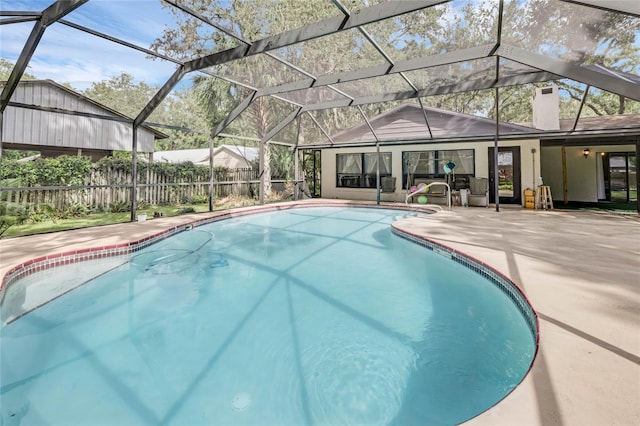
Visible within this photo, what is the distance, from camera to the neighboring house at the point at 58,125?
24.8 feet

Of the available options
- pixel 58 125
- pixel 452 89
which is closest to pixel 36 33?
pixel 58 125

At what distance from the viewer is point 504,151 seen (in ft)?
36.1

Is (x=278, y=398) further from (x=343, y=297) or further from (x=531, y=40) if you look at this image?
(x=531, y=40)

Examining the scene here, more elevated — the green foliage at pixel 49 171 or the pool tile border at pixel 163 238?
the green foliage at pixel 49 171

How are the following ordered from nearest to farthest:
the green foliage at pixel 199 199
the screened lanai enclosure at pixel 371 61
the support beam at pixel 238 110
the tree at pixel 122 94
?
the screened lanai enclosure at pixel 371 61 → the support beam at pixel 238 110 → the green foliage at pixel 199 199 → the tree at pixel 122 94

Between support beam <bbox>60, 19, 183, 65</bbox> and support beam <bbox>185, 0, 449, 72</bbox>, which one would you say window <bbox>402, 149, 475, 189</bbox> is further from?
support beam <bbox>60, 19, 183, 65</bbox>

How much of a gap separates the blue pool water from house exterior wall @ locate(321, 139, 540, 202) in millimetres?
7701

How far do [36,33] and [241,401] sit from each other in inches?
238

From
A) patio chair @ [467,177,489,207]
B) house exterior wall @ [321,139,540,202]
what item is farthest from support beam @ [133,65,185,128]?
patio chair @ [467,177,489,207]

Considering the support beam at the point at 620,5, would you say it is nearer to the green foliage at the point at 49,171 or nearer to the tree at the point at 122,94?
the green foliage at the point at 49,171

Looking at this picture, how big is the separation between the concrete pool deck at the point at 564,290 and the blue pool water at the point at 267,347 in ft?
1.20

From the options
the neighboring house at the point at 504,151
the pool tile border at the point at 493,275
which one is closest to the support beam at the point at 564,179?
the neighboring house at the point at 504,151

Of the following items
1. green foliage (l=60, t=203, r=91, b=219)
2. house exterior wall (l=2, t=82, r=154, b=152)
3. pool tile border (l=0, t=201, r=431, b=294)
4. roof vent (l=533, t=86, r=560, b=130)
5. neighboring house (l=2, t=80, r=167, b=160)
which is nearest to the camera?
pool tile border (l=0, t=201, r=431, b=294)

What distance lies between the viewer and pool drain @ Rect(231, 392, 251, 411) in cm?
205
